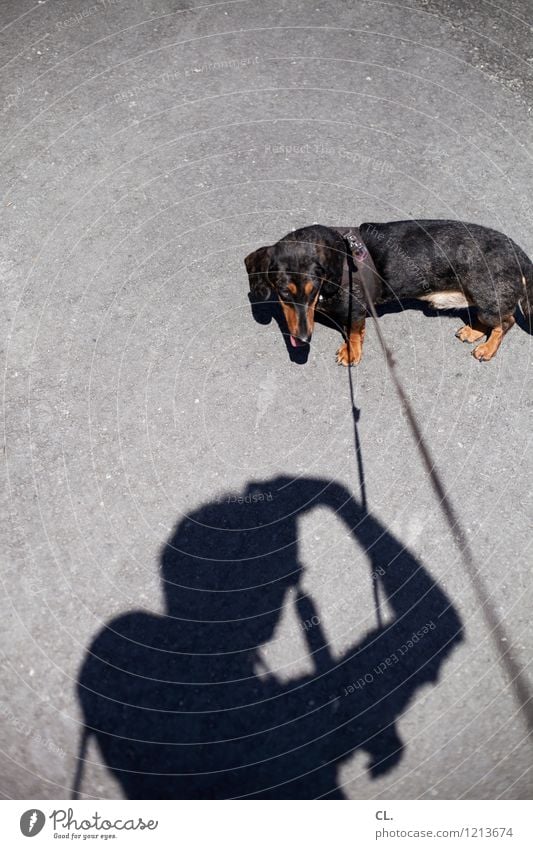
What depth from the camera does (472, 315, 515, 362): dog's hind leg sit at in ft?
22.6

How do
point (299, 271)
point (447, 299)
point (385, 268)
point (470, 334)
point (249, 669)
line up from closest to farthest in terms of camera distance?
point (299, 271), point (249, 669), point (385, 268), point (447, 299), point (470, 334)

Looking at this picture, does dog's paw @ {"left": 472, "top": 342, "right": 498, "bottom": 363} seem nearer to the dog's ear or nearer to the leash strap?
the leash strap

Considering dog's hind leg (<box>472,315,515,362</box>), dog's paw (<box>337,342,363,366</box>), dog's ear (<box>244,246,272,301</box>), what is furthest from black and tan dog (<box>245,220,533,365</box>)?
dog's paw (<box>337,342,363,366</box>)

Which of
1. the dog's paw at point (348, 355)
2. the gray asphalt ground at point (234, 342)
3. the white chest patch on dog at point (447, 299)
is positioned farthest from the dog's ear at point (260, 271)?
the white chest patch on dog at point (447, 299)

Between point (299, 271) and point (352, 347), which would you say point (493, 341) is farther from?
point (299, 271)

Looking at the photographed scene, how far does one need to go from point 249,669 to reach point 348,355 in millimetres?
3365

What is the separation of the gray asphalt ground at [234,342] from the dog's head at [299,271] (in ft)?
3.52

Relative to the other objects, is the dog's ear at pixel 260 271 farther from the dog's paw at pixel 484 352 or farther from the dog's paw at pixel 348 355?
the dog's paw at pixel 484 352

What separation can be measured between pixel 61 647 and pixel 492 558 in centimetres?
430

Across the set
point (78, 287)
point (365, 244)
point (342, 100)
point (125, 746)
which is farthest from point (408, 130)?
point (125, 746)

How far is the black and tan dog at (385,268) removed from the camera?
613 centimetres
